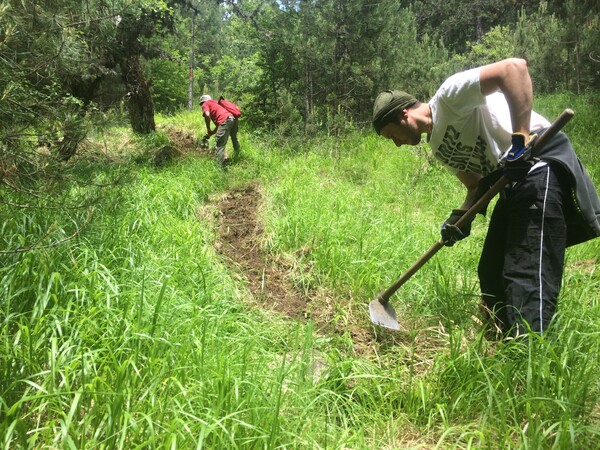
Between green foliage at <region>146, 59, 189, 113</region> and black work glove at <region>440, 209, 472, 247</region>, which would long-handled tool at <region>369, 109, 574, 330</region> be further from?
green foliage at <region>146, 59, 189, 113</region>

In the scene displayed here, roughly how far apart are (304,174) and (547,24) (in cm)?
1219

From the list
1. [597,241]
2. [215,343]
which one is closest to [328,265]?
[215,343]

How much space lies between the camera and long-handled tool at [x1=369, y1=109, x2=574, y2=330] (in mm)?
1771

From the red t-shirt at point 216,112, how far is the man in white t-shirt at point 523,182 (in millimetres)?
5338

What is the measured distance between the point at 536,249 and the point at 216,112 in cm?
624

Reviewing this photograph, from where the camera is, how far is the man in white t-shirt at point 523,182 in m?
1.75

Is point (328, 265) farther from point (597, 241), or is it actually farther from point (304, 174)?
point (304, 174)

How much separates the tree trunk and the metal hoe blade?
6291mm

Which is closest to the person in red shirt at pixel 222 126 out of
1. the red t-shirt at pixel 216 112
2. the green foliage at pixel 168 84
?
the red t-shirt at pixel 216 112

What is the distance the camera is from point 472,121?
6.62ft

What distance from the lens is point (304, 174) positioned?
5922 mm

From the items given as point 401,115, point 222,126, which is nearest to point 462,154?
point 401,115

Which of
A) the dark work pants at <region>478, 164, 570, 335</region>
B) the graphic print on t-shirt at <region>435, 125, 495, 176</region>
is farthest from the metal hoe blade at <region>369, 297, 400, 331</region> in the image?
the graphic print on t-shirt at <region>435, 125, 495, 176</region>

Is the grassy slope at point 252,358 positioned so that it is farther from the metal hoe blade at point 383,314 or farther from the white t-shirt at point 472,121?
the white t-shirt at point 472,121
